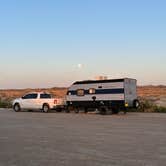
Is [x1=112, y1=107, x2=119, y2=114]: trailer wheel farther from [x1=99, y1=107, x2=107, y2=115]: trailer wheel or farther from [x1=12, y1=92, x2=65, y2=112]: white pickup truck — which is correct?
[x1=12, y1=92, x2=65, y2=112]: white pickup truck

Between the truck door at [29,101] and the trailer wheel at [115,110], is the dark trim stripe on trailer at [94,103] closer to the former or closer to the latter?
the trailer wheel at [115,110]

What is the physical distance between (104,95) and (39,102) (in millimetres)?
7520

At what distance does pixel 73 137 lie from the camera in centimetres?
1581

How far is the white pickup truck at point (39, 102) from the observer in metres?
36.6

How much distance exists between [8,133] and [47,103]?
63.5ft

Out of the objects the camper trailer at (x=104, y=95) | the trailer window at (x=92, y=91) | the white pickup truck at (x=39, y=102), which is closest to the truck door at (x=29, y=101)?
the white pickup truck at (x=39, y=102)

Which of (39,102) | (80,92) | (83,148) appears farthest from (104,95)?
(83,148)

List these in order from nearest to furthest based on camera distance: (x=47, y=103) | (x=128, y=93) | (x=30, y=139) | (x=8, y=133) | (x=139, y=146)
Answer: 1. (x=139, y=146)
2. (x=30, y=139)
3. (x=8, y=133)
4. (x=128, y=93)
5. (x=47, y=103)

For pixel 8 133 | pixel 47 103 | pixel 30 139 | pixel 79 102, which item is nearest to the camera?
pixel 30 139

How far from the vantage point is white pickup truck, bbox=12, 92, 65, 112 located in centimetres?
3662

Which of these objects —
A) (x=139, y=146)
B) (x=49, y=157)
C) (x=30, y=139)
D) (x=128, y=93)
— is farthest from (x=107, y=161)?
(x=128, y=93)

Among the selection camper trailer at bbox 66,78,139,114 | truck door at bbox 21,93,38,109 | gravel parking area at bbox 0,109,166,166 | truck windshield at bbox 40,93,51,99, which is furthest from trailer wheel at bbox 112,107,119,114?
gravel parking area at bbox 0,109,166,166

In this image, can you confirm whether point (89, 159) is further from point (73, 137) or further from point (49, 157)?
point (73, 137)

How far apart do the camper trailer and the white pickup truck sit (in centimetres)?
239
